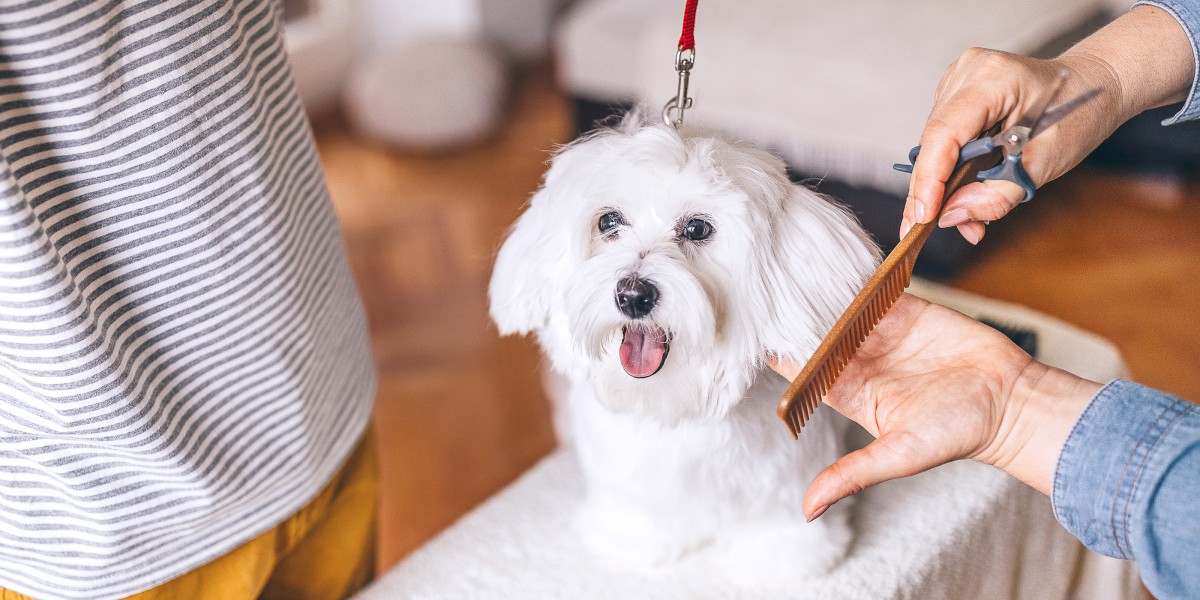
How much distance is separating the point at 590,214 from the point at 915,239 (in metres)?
0.27

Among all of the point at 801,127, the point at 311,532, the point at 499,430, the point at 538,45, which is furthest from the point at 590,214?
the point at 538,45

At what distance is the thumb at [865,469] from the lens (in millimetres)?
667

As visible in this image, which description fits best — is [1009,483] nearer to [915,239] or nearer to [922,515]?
[922,515]

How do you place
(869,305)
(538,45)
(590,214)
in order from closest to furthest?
(869,305)
(590,214)
(538,45)

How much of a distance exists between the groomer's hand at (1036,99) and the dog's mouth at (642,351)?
22 centimetres

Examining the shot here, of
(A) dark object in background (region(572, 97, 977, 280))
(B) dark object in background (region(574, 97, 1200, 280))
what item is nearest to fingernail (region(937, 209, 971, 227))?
(B) dark object in background (region(574, 97, 1200, 280))

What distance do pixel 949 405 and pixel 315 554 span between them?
68 cm

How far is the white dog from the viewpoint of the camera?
0.74 metres

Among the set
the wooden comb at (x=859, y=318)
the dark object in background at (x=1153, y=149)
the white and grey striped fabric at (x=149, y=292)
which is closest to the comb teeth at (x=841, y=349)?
the wooden comb at (x=859, y=318)

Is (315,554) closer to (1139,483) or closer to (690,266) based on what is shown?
(690,266)

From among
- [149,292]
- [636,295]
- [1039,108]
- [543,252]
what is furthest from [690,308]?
[149,292]

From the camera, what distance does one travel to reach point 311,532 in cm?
97

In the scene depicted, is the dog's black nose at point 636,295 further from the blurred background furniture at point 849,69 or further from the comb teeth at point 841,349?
the blurred background furniture at point 849,69

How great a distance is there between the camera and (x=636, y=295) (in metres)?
0.72
